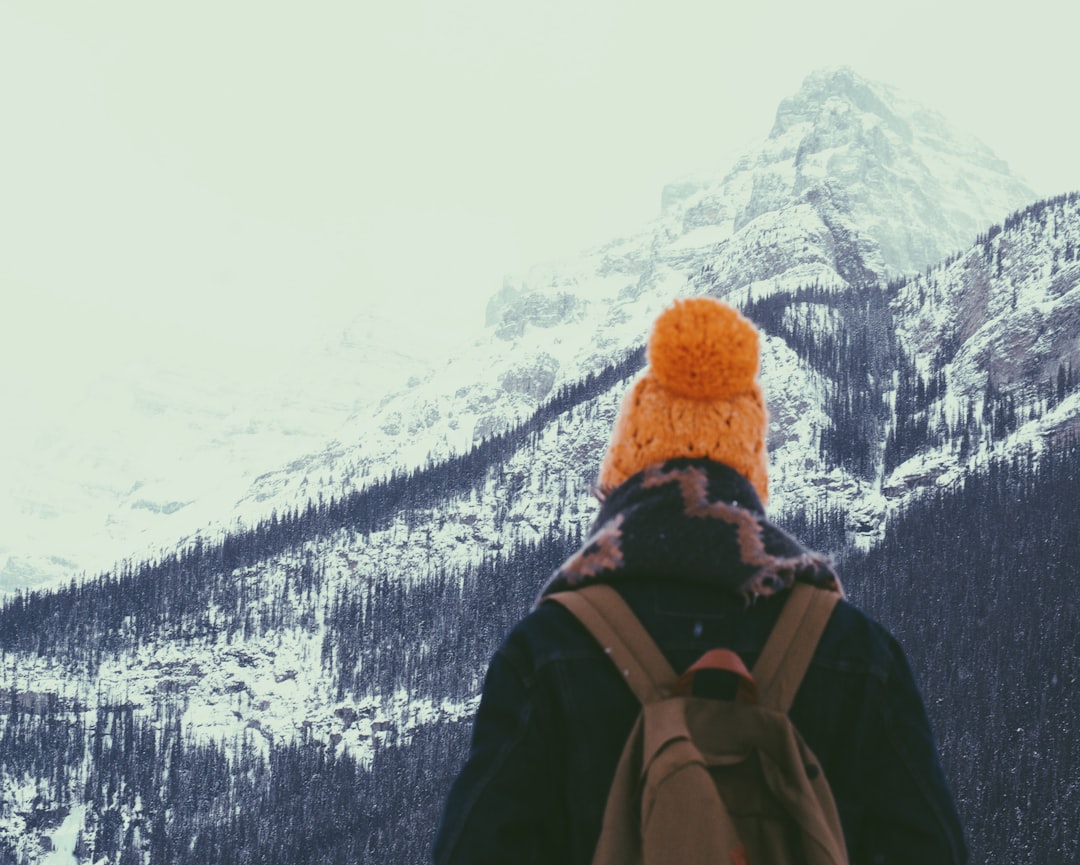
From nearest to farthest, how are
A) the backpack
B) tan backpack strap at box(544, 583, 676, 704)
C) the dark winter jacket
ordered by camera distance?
the backpack
tan backpack strap at box(544, 583, 676, 704)
the dark winter jacket

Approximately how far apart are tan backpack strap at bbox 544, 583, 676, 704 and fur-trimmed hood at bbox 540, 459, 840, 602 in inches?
5.5

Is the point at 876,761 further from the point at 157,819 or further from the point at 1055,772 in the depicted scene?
the point at 157,819

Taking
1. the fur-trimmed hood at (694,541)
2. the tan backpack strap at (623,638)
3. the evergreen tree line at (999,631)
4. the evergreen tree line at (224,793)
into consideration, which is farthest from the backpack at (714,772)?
the evergreen tree line at (224,793)

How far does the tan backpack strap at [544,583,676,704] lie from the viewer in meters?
3.95

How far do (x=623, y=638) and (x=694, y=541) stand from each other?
1.57ft

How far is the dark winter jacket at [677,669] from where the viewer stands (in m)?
4.08

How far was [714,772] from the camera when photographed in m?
3.79

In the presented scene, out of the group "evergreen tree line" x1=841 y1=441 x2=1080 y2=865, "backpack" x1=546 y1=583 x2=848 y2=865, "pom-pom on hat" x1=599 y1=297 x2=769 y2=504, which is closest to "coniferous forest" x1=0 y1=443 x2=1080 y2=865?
"evergreen tree line" x1=841 y1=441 x2=1080 y2=865

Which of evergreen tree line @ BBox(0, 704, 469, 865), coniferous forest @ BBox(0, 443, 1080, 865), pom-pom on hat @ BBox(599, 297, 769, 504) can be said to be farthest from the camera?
evergreen tree line @ BBox(0, 704, 469, 865)

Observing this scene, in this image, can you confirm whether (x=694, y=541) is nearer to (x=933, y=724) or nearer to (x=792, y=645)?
(x=792, y=645)

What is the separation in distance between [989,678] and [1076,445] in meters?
62.6

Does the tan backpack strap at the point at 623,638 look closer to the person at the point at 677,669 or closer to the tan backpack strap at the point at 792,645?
the person at the point at 677,669

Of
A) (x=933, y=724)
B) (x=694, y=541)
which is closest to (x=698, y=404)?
(x=694, y=541)

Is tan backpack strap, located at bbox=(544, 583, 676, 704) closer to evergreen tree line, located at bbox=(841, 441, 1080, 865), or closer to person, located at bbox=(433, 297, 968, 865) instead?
person, located at bbox=(433, 297, 968, 865)
